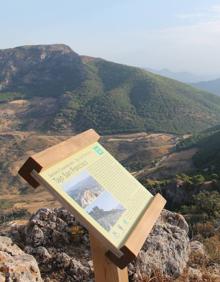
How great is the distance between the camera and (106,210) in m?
5.73

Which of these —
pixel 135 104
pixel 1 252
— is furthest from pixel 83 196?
pixel 135 104

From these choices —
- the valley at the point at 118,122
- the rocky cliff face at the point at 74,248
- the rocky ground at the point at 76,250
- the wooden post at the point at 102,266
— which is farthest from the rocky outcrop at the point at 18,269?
the valley at the point at 118,122

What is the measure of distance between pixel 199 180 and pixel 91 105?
14231 cm

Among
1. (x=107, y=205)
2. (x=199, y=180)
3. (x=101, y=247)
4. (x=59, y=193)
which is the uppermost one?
(x=59, y=193)

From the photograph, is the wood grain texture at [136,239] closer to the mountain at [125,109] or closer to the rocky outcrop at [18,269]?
the rocky outcrop at [18,269]

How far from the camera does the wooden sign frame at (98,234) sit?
5320 mm

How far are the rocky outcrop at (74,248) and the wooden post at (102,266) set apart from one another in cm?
210

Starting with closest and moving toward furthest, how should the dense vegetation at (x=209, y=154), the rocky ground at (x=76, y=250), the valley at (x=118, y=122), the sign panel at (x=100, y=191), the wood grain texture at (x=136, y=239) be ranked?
the wood grain texture at (x=136, y=239)
the sign panel at (x=100, y=191)
the rocky ground at (x=76, y=250)
the dense vegetation at (x=209, y=154)
the valley at (x=118, y=122)

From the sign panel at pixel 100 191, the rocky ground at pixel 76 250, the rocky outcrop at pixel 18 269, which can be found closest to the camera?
the sign panel at pixel 100 191

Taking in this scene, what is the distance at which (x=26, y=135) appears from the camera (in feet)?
518

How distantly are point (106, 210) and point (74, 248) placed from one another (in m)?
3.54

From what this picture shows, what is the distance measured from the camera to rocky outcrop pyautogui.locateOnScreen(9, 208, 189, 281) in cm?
810

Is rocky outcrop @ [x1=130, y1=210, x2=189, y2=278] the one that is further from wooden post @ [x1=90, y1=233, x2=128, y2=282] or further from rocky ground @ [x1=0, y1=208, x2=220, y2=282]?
wooden post @ [x1=90, y1=233, x2=128, y2=282]

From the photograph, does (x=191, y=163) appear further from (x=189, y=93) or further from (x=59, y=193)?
(x=189, y=93)
